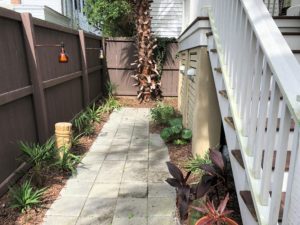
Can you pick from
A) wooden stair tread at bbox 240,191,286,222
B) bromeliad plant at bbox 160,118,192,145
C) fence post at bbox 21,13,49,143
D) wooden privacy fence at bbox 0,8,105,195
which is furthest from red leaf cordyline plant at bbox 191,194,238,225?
fence post at bbox 21,13,49,143

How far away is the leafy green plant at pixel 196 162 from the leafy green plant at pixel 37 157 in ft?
5.84

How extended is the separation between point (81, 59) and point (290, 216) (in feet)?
18.3

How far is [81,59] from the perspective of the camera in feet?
20.0

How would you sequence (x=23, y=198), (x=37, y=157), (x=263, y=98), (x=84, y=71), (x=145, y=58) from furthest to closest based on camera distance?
(x=145, y=58)
(x=84, y=71)
(x=37, y=157)
(x=23, y=198)
(x=263, y=98)

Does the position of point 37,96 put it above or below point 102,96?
above

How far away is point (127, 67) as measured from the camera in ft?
28.5

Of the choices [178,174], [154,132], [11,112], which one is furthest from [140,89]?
[178,174]

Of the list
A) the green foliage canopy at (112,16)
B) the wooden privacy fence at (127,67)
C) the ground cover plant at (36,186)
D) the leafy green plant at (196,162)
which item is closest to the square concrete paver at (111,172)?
the ground cover plant at (36,186)

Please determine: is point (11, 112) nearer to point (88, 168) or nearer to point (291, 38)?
point (88, 168)

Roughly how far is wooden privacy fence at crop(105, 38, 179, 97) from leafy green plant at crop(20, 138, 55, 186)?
538cm

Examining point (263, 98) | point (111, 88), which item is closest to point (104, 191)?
point (263, 98)

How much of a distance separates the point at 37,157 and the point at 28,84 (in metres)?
0.95

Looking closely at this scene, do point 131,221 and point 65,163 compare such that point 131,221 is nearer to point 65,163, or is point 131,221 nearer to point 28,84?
point 65,163

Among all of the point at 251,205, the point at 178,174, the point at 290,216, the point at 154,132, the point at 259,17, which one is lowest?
the point at 154,132
